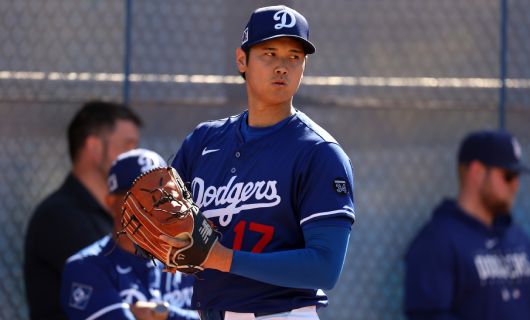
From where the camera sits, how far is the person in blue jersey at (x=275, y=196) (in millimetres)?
3031

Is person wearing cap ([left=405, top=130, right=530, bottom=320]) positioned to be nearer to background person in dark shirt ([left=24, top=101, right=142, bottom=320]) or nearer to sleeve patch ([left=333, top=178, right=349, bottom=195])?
background person in dark shirt ([left=24, top=101, right=142, bottom=320])

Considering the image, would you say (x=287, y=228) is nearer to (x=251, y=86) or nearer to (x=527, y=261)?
(x=251, y=86)

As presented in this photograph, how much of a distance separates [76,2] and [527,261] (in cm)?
260

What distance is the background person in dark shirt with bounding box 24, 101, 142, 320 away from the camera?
16.3 ft

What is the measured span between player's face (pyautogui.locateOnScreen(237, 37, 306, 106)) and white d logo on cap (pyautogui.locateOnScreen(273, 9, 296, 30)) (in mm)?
36

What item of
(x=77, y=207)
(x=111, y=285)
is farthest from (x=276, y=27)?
(x=77, y=207)

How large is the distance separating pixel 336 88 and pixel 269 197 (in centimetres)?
289

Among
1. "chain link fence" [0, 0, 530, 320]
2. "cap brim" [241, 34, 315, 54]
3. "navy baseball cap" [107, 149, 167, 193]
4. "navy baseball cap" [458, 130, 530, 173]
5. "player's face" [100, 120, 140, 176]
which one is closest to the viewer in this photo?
"cap brim" [241, 34, 315, 54]

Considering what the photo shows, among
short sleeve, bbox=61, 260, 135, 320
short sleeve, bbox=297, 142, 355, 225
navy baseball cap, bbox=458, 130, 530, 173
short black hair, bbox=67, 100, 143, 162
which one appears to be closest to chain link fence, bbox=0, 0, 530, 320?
short black hair, bbox=67, 100, 143, 162

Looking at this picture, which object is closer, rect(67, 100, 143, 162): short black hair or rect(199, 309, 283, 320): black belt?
rect(199, 309, 283, 320): black belt

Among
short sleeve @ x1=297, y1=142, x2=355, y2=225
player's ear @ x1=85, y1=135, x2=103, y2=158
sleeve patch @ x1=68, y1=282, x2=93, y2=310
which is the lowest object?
sleeve patch @ x1=68, y1=282, x2=93, y2=310

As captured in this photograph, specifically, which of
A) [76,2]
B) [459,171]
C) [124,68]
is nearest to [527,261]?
[459,171]

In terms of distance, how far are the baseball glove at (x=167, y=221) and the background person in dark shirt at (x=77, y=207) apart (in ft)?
6.27

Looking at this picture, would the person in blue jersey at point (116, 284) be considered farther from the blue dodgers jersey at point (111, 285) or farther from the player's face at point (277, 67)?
the player's face at point (277, 67)
